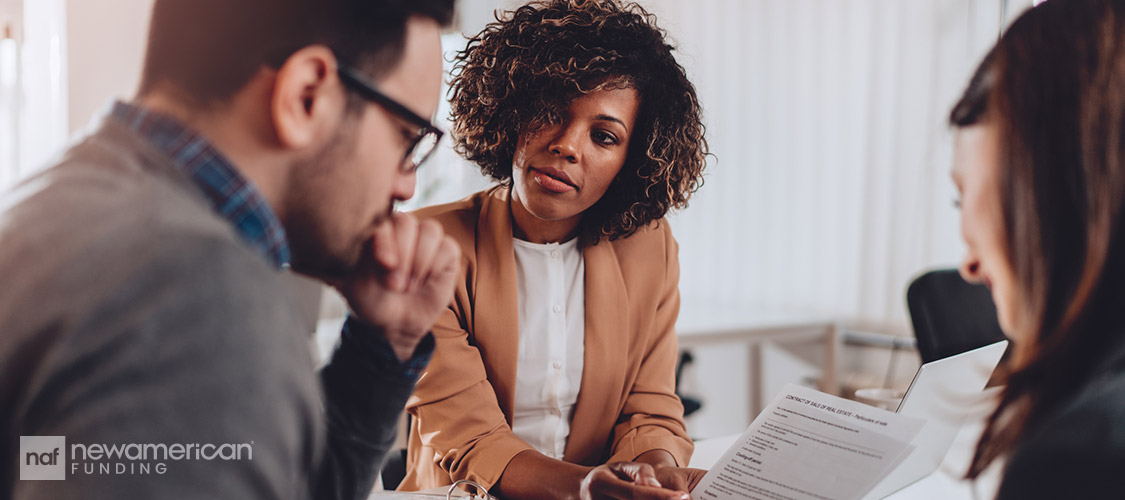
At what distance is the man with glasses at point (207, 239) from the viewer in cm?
49

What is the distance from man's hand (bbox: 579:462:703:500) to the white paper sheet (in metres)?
0.06

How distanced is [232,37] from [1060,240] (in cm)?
70

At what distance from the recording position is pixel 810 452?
0.99 metres

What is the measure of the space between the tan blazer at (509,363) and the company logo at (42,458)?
2.56ft

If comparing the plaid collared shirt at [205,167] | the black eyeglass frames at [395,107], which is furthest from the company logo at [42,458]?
the black eyeglass frames at [395,107]

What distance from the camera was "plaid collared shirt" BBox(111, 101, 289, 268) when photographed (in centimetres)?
62

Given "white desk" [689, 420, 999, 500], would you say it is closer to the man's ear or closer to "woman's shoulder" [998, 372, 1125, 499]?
"woman's shoulder" [998, 372, 1125, 499]

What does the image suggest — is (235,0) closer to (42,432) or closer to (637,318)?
(42,432)

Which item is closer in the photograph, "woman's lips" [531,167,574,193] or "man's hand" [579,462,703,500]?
"man's hand" [579,462,703,500]

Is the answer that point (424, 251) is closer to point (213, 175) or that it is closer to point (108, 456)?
point (213, 175)

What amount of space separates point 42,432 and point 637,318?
1145mm

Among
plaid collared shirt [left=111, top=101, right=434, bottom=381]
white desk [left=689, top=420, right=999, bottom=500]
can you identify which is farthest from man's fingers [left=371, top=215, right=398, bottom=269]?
white desk [left=689, top=420, right=999, bottom=500]

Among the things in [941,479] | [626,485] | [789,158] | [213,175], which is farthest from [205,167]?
[789,158]

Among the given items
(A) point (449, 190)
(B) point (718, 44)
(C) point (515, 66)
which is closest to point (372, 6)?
(C) point (515, 66)
